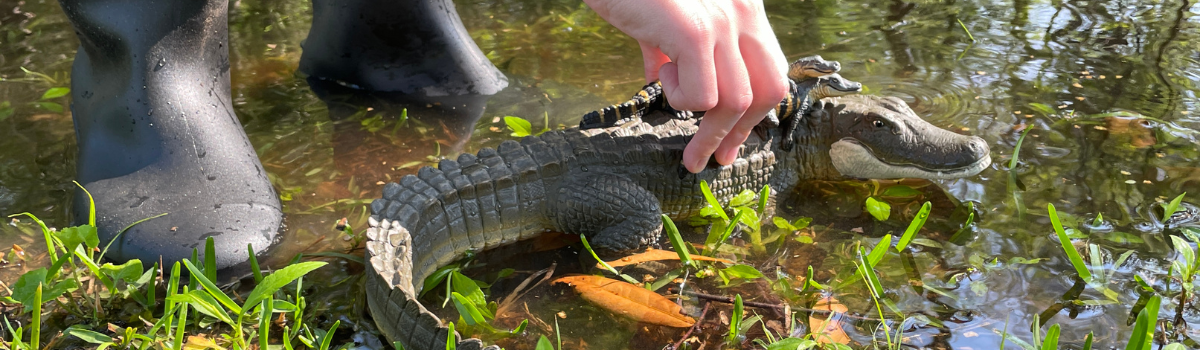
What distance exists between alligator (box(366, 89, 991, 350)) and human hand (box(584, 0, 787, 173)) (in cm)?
60

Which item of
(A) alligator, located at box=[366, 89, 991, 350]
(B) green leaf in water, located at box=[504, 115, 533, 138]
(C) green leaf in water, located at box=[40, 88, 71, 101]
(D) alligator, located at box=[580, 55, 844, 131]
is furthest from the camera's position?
(C) green leaf in water, located at box=[40, 88, 71, 101]

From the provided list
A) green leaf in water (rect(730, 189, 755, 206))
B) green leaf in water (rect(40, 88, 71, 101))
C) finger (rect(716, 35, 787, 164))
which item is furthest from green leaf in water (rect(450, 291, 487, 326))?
green leaf in water (rect(40, 88, 71, 101))

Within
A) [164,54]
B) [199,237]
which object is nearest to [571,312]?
[199,237]

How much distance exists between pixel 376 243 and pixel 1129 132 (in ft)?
10.5

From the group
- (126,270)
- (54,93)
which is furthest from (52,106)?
(126,270)

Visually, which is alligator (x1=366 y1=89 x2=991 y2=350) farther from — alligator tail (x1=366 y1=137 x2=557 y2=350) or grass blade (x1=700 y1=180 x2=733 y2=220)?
grass blade (x1=700 y1=180 x2=733 y2=220)

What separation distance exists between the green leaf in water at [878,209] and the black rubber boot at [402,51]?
2.02 m

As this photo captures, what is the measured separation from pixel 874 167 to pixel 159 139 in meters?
2.70

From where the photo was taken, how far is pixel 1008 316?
7.94ft

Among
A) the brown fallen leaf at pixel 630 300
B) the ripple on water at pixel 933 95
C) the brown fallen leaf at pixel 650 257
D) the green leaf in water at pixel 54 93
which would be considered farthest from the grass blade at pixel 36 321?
the ripple on water at pixel 933 95

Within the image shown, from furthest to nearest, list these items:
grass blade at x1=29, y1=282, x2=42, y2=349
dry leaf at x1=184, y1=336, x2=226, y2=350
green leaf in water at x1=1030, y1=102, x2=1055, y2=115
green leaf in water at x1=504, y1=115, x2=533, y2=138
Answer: green leaf in water at x1=1030, y1=102, x2=1055, y2=115
green leaf in water at x1=504, y1=115, x2=533, y2=138
dry leaf at x1=184, y1=336, x2=226, y2=350
grass blade at x1=29, y1=282, x2=42, y2=349

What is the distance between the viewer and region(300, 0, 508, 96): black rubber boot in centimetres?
408

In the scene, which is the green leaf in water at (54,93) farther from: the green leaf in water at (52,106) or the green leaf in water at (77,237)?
the green leaf in water at (77,237)

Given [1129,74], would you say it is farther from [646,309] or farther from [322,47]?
[322,47]
